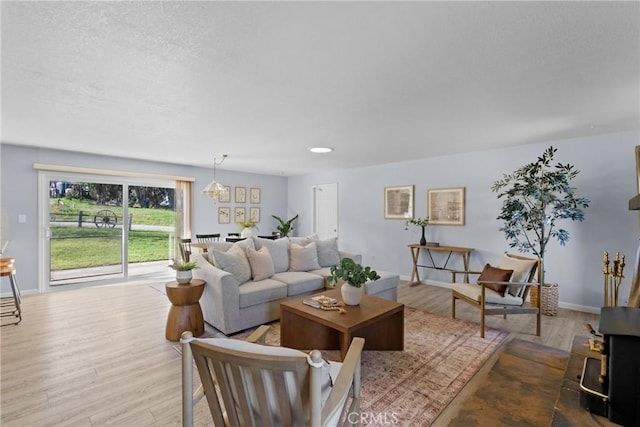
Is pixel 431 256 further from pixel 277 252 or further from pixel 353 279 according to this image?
pixel 353 279

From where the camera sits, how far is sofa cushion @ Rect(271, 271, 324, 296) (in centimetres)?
349

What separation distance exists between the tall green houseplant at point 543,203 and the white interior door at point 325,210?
138 inches

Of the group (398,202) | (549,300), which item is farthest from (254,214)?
(549,300)

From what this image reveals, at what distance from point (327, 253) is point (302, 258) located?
1.72ft

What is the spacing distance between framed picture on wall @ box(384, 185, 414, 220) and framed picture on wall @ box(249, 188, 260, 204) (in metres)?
3.23

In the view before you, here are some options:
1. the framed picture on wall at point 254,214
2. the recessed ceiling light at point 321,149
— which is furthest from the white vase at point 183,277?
the framed picture on wall at point 254,214

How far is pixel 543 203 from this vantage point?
358 centimetres

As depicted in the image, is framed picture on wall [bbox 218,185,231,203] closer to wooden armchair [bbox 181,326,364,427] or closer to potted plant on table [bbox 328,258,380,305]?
potted plant on table [bbox 328,258,380,305]

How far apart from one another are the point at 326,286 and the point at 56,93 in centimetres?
335

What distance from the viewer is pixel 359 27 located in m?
1.57

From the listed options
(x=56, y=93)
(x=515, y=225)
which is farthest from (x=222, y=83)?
(x=515, y=225)

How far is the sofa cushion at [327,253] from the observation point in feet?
14.6

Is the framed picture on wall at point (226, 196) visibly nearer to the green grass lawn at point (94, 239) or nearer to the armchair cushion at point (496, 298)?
the green grass lawn at point (94, 239)

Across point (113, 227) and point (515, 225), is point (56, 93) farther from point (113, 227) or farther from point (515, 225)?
point (515, 225)
